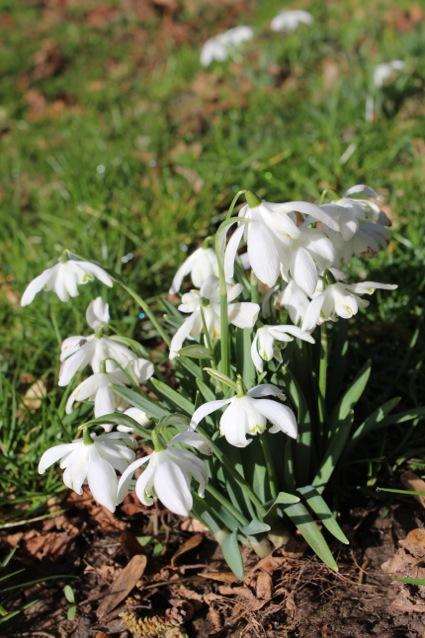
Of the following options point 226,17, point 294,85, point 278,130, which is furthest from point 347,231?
point 226,17

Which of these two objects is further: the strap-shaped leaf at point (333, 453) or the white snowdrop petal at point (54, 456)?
the strap-shaped leaf at point (333, 453)

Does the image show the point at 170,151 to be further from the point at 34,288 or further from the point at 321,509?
the point at 321,509

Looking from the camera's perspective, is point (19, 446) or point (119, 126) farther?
point (119, 126)

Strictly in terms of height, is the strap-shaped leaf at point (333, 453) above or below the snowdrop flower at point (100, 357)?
below

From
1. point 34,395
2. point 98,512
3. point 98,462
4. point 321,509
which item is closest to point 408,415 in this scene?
point 321,509

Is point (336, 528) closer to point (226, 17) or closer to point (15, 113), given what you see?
point (15, 113)

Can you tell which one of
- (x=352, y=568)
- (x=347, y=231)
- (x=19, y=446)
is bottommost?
(x=352, y=568)

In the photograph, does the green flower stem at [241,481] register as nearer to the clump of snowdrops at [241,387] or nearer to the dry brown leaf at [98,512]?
the clump of snowdrops at [241,387]

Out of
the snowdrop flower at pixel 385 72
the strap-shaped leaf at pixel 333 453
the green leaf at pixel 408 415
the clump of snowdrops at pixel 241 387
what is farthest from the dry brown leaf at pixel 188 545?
the snowdrop flower at pixel 385 72

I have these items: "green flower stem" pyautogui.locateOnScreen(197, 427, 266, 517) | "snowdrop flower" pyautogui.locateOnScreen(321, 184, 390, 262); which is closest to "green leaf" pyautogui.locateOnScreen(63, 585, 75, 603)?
"green flower stem" pyautogui.locateOnScreen(197, 427, 266, 517)
